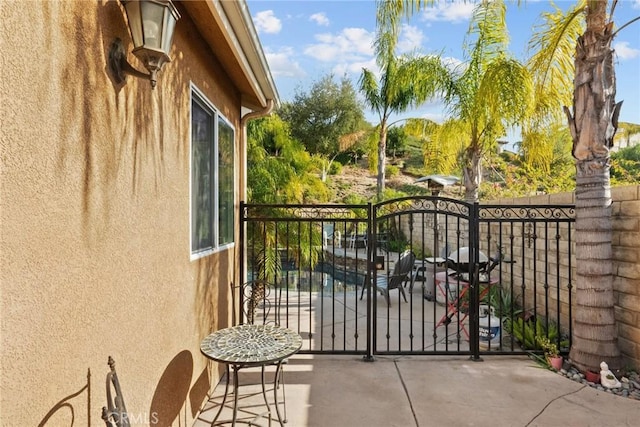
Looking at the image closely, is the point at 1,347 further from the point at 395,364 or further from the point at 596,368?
the point at 596,368

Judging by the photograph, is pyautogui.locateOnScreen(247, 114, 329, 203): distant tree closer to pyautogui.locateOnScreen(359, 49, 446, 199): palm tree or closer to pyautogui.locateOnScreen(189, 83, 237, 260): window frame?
pyautogui.locateOnScreen(189, 83, 237, 260): window frame

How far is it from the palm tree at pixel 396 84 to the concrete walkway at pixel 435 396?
653 cm

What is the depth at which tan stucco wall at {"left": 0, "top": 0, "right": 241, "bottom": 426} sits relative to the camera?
1.14 m

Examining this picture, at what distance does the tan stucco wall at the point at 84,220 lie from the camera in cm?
114

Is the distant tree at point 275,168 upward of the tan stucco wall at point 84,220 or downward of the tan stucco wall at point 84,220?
upward

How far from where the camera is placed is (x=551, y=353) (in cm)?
392

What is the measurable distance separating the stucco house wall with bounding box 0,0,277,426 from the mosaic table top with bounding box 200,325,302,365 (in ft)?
→ 0.83

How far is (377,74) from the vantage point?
13.4 meters

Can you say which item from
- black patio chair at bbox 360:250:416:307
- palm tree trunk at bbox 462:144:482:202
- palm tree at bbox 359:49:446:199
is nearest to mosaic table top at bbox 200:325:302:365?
black patio chair at bbox 360:250:416:307

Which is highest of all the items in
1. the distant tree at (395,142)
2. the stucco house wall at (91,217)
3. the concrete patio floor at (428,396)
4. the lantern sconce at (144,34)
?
the distant tree at (395,142)

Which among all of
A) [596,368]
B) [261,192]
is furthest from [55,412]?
[261,192]

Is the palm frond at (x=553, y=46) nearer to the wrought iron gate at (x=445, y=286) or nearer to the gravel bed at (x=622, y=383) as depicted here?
the wrought iron gate at (x=445, y=286)

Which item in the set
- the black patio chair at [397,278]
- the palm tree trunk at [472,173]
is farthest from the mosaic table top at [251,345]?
the palm tree trunk at [472,173]

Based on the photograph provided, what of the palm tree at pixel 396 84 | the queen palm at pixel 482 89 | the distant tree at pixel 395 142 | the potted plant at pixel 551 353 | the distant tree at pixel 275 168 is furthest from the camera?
the distant tree at pixel 395 142
